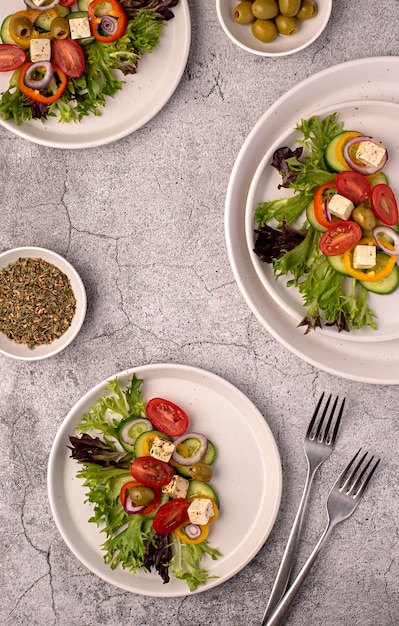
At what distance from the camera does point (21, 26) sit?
2.16 meters

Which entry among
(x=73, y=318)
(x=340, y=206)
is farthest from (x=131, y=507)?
(x=340, y=206)

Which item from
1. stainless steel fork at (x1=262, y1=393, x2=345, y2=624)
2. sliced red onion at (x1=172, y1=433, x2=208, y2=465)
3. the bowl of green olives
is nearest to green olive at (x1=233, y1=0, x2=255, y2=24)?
the bowl of green olives

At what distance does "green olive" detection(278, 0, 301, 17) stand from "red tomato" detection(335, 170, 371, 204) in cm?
60

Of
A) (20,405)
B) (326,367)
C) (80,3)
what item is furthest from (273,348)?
(80,3)

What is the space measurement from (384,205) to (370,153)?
0.60 ft

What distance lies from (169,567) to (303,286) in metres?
1.19

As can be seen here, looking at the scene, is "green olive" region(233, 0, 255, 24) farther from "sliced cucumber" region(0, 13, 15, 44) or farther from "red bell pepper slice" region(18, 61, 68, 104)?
"sliced cucumber" region(0, 13, 15, 44)

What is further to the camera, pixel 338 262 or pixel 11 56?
pixel 11 56

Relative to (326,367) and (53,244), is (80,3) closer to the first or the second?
(53,244)

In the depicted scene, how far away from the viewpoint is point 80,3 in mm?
2215

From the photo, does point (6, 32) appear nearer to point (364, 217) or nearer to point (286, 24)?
point (286, 24)

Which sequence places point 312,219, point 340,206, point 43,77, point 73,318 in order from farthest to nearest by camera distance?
point 73,318 < point 43,77 < point 312,219 < point 340,206

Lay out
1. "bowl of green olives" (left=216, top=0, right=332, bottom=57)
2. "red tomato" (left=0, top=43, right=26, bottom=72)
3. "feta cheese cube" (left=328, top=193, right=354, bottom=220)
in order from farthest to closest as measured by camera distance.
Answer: "red tomato" (left=0, top=43, right=26, bottom=72), "bowl of green olives" (left=216, top=0, right=332, bottom=57), "feta cheese cube" (left=328, top=193, right=354, bottom=220)

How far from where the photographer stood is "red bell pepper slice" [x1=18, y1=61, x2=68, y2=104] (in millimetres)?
2180
